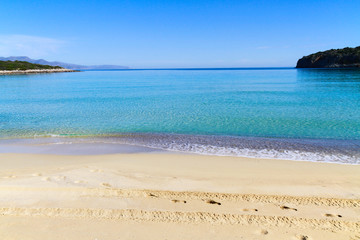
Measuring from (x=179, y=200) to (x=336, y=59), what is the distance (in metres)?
159

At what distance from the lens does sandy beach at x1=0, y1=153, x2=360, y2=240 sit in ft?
15.2

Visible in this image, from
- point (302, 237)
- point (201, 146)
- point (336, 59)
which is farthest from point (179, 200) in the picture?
point (336, 59)

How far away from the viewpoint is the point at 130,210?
17.5ft

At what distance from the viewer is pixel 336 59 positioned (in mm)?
135000

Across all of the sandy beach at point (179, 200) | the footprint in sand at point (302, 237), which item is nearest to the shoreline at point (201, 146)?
the sandy beach at point (179, 200)

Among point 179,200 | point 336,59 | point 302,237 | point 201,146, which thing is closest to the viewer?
point 302,237

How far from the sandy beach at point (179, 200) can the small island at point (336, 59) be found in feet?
464

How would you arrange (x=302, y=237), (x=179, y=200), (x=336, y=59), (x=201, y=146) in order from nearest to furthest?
(x=302, y=237), (x=179, y=200), (x=201, y=146), (x=336, y=59)

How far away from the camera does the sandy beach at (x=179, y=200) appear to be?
15.2 feet

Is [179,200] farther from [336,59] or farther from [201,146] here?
[336,59]

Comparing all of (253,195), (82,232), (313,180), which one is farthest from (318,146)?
(82,232)

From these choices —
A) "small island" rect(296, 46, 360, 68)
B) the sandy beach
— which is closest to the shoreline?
the sandy beach

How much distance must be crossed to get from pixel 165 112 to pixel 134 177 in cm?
1341

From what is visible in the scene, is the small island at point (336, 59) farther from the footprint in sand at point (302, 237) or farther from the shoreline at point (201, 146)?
the footprint in sand at point (302, 237)
